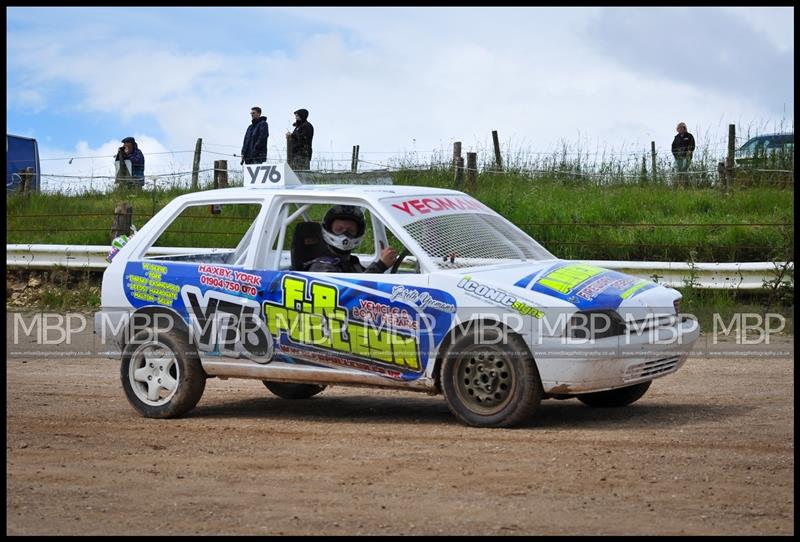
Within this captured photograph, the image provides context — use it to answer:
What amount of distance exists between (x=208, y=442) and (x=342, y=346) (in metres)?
1.17

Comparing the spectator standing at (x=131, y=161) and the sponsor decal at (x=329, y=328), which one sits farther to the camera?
the spectator standing at (x=131, y=161)

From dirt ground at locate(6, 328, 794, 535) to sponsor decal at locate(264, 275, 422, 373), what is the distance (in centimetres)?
55

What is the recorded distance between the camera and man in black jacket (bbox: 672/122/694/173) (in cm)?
2220

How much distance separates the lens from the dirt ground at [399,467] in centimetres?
606

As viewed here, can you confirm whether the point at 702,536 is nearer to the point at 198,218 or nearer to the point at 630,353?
the point at 630,353

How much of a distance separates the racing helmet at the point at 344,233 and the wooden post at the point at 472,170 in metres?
12.5

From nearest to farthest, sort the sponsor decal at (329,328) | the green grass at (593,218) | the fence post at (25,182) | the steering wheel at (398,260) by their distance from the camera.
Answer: the sponsor decal at (329,328)
the steering wheel at (398,260)
the green grass at (593,218)
the fence post at (25,182)

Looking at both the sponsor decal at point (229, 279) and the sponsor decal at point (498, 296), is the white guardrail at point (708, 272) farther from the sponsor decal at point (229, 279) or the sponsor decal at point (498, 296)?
the sponsor decal at point (498, 296)

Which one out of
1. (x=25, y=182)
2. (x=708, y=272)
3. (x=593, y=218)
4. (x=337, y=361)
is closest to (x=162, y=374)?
(x=337, y=361)

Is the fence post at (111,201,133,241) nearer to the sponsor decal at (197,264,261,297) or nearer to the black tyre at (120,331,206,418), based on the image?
the black tyre at (120,331,206,418)

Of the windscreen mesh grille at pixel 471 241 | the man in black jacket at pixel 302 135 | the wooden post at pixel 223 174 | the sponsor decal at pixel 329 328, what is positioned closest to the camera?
the sponsor decal at pixel 329 328

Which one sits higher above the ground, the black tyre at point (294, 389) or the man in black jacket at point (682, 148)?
the man in black jacket at point (682, 148)

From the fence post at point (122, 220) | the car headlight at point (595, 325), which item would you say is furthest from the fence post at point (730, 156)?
the car headlight at point (595, 325)

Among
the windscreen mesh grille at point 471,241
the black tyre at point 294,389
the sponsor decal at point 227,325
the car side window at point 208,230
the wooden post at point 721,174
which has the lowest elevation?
the black tyre at point 294,389
